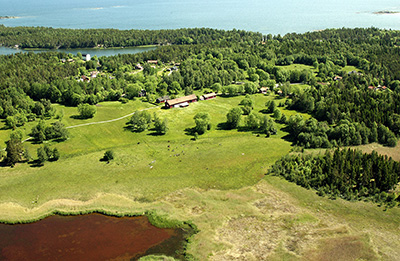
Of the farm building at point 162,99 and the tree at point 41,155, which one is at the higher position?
the farm building at point 162,99

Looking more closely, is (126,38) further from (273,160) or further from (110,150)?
(273,160)

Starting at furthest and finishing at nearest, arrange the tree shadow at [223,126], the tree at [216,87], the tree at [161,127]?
the tree at [216,87] < the tree shadow at [223,126] < the tree at [161,127]

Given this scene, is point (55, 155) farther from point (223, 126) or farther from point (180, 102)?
point (180, 102)

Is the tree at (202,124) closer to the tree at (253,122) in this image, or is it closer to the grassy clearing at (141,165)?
the grassy clearing at (141,165)

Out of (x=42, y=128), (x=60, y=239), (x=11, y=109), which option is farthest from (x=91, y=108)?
(x=60, y=239)

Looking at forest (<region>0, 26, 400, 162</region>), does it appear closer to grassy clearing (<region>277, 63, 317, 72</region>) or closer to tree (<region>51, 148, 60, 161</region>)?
grassy clearing (<region>277, 63, 317, 72</region>)

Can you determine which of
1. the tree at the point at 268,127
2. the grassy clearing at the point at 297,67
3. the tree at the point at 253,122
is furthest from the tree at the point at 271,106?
the grassy clearing at the point at 297,67

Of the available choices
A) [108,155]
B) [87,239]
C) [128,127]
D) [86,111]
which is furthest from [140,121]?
[87,239]

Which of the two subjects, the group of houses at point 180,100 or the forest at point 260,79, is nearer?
the forest at point 260,79
